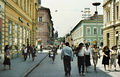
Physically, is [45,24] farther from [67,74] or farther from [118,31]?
[67,74]

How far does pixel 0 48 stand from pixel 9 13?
14.0ft

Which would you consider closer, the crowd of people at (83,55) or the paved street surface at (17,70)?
the paved street surface at (17,70)

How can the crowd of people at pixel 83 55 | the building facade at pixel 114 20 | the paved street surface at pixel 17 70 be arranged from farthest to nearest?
the building facade at pixel 114 20, the crowd of people at pixel 83 55, the paved street surface at pixel 17 70

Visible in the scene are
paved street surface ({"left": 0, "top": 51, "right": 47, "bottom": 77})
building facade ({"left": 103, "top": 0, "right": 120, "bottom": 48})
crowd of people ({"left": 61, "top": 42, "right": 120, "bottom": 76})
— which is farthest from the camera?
building facade ({"left": 103, "top": 0, "right": 120, "bottom": 48})

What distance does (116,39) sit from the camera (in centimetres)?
3138

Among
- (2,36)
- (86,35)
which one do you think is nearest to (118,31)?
(2,36)

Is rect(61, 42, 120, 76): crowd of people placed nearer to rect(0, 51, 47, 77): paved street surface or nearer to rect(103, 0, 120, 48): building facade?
rect(0, 51, 47, 77): paved street surface

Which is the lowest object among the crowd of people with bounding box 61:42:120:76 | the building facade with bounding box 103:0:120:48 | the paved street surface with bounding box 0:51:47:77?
the paved street surface with bounding box 0:51:47:77

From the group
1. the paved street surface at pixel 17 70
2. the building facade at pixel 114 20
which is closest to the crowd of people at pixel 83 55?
the paved street surface at pixel 17 70

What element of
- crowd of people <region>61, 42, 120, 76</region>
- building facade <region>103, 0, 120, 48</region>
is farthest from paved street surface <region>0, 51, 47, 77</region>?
building facade <region>103, 0, 120, 48</region>

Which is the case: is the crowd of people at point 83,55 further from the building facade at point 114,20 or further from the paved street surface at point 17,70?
the building facade at point 114,20

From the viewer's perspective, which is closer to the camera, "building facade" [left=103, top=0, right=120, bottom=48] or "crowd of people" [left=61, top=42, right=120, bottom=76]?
"crowd of people" [left=61, top=42, right=120, bottom=76]

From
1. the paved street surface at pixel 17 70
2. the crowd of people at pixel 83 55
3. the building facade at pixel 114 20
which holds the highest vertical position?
the building facade at pixel 114 20

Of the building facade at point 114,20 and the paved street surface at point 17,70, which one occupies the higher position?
the building facade at point 114,20
